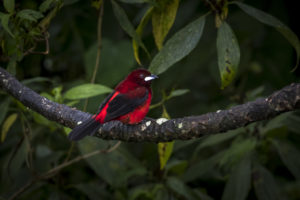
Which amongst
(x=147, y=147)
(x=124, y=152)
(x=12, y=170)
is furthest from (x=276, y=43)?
(x=12, y=170)

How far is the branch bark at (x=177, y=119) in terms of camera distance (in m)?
1.54

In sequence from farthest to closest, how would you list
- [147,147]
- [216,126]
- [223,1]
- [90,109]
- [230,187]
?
1. [147,147]
2. [90,109]
3. [230,187]
4. [223,1]
5. [216,126]

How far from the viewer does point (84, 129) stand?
79.8 inches

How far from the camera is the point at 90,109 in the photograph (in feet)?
9.91

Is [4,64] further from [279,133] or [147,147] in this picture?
[279,133]

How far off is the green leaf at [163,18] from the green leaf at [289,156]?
116 cm

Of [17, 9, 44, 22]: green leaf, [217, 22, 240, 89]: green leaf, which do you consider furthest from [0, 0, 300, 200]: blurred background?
[217, 22, 240, 89]: green leaf

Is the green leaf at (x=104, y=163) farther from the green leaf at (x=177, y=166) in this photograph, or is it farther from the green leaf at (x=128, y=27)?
the green leaf at (x=128, y=27)

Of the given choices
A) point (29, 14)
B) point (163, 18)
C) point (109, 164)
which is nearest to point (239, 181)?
point (109, 164)

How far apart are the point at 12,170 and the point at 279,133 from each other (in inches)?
76.9

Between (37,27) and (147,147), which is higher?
(37,27)

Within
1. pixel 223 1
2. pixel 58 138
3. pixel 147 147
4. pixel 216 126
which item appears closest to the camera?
pixel 216 126

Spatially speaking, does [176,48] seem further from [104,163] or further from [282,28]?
[104,163]

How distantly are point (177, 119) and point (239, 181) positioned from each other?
1.13 meters
